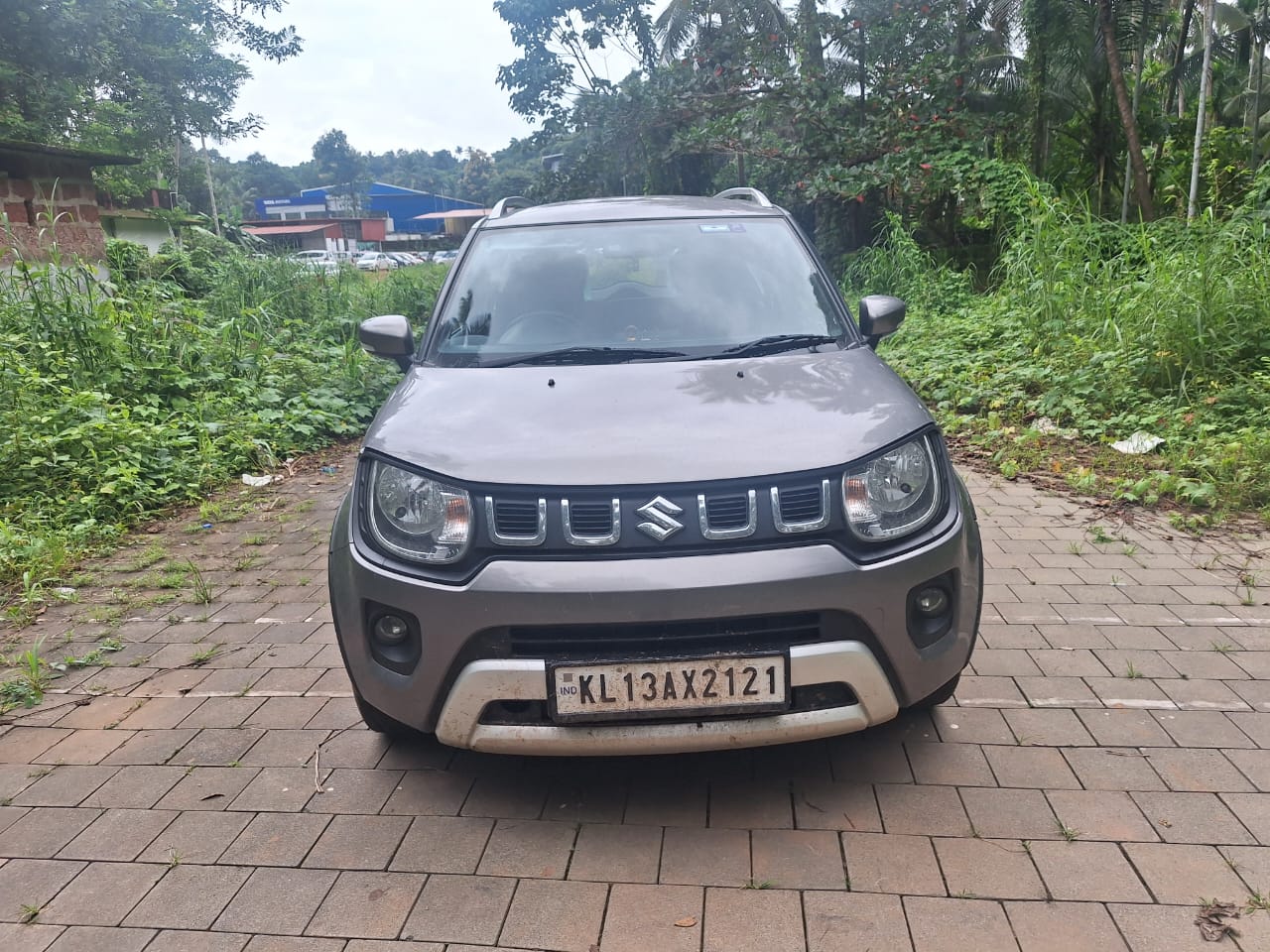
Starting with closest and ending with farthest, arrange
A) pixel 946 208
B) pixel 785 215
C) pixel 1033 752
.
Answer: pixel 1033 752 → pixel 785 215 → pixel 946 208

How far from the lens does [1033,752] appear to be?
106 inches

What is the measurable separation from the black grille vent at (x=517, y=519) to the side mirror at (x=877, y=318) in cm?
168

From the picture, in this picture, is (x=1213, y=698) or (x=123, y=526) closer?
(x=1213, y=698)

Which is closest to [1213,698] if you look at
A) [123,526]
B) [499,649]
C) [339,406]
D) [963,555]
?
[963,555]

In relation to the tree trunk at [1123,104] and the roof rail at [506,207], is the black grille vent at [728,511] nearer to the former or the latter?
the roof rail at [506,207]

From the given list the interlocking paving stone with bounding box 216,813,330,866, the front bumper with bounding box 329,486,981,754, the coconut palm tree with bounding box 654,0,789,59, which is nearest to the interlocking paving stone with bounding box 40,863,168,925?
the interlocking paving stone with bounding box 216,813,330,866

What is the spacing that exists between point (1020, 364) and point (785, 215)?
415 cm

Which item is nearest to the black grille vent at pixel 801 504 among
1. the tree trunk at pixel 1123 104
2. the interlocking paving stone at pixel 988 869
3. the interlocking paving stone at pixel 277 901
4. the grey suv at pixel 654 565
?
the grey suv at pixel 654 565

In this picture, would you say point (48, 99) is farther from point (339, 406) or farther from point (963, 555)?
point (963, 555)

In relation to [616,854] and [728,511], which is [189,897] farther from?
[728,511]

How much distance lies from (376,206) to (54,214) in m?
90.0

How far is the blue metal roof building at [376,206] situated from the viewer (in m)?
Answer: 84.1

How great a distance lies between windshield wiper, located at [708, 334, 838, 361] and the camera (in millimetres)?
3025

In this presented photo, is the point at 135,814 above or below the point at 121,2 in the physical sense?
below
